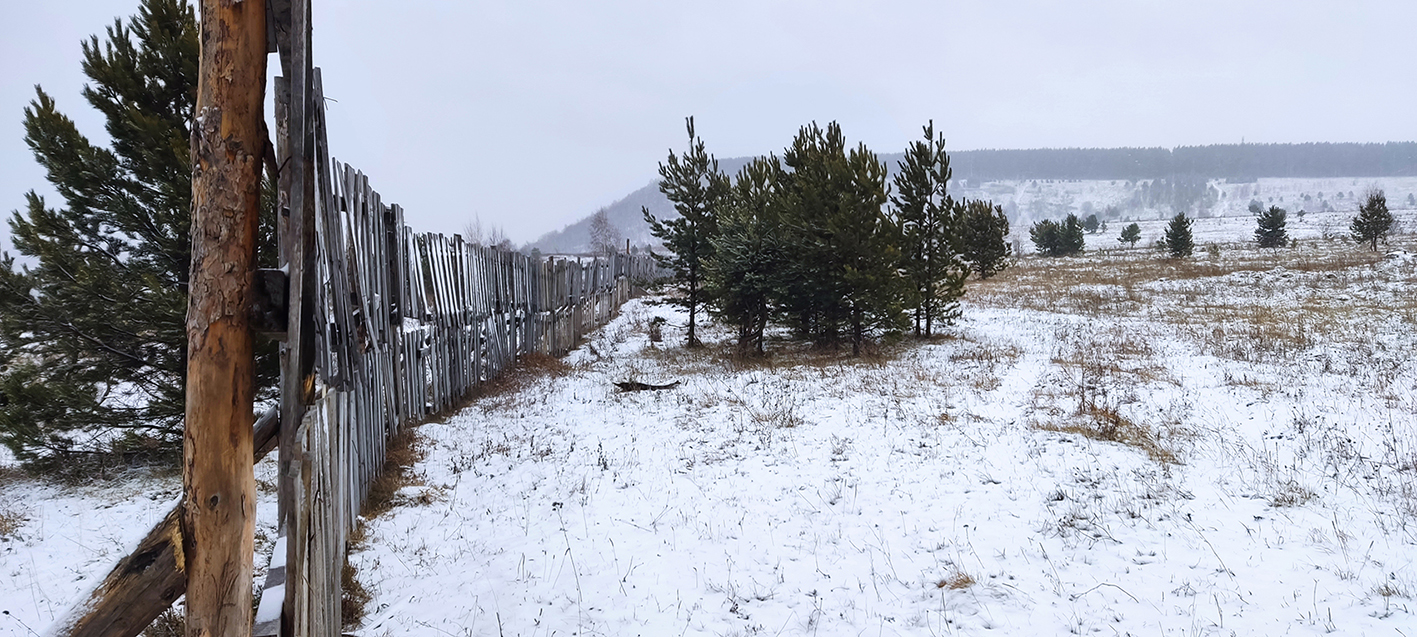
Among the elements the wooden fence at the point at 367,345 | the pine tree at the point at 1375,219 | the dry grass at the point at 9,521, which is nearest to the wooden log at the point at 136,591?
the wooden fence at the point at 367,345

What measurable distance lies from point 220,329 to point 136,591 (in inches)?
30.1

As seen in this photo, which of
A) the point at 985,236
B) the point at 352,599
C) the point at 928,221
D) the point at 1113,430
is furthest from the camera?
the point at 985,236

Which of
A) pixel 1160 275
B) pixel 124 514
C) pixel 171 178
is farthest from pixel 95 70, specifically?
pixel 1160 275

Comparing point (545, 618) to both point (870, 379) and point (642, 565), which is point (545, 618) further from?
point (870, 379)

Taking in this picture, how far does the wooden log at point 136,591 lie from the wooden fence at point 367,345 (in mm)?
263

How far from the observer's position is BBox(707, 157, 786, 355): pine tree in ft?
40.6

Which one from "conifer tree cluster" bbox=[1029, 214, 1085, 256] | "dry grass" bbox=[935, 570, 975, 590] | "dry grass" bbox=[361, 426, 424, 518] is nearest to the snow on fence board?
"dry grass" bbox=[361, 426, 424, 518]

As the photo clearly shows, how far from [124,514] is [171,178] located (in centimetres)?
255

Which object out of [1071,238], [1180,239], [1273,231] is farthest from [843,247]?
[1273,231]

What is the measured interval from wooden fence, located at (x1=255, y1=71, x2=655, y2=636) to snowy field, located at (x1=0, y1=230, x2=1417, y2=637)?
1.95ft

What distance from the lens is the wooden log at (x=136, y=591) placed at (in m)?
1.80

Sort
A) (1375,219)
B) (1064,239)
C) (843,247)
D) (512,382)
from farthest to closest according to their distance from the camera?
(1064,239) → (1375,219) → (843,247) → (512,382)

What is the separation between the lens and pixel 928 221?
13.4 metres

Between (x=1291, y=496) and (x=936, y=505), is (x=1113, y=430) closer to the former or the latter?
(x=1291, y=496)
